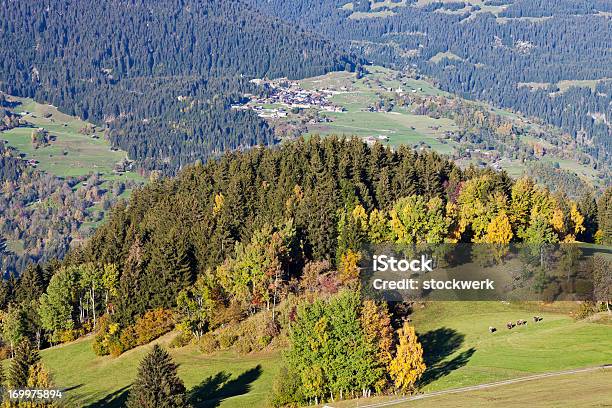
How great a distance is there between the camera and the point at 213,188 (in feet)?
532

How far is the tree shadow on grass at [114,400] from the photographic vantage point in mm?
103188

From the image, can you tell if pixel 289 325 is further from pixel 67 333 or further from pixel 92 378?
pixel 67 333

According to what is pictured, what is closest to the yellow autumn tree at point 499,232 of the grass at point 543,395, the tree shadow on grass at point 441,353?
the tree shadow on grass at point 441,353

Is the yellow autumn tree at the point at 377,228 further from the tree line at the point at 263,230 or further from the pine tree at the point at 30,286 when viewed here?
the pine tree at the point at 30,286

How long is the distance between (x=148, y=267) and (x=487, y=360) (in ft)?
186

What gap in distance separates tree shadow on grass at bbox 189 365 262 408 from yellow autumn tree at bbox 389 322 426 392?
19708 millimetres

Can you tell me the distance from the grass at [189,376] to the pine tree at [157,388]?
257 inches

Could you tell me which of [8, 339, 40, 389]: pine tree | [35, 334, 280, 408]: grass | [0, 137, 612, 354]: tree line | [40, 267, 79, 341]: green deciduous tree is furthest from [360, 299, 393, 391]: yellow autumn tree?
[40, 267, 79, 341]: green deciduous tree

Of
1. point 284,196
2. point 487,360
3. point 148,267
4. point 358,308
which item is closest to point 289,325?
point 358,308

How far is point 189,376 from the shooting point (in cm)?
10669

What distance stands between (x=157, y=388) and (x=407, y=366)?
25018 millimetres
